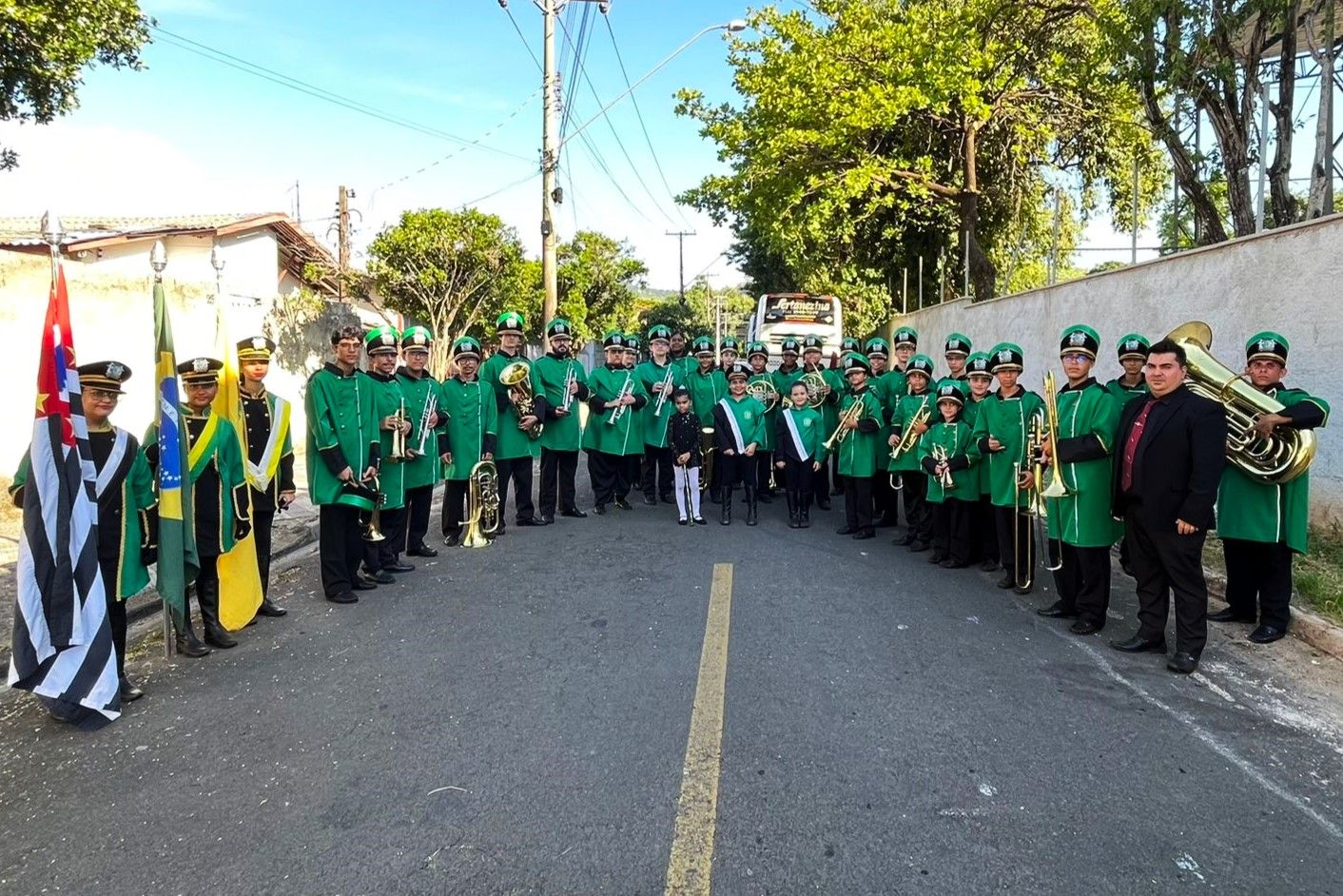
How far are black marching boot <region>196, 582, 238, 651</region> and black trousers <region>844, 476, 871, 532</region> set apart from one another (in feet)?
18.8

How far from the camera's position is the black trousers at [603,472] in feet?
31.5

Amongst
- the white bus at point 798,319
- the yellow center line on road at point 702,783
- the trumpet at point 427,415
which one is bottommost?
the yellow center line on road at point 702,783

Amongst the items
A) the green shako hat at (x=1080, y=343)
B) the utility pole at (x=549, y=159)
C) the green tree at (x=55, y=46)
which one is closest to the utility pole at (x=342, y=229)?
the utility pole at (x=549, y=159)

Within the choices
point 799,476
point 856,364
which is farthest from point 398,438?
point 856,364

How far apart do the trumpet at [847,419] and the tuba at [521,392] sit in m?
3.21

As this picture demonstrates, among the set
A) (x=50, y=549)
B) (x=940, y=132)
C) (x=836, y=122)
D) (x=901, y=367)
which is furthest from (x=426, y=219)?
(x=50, y=549)

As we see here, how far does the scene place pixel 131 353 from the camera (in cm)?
1018

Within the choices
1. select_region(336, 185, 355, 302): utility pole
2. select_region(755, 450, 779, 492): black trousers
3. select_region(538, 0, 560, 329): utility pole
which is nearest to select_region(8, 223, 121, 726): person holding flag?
select_region(755, 450, 779, 492): black trousers

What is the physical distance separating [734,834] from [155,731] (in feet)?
9.20

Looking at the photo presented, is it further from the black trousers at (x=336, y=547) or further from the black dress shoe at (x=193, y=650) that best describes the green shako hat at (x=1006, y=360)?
the black dress shoe at (x=193, y=650)

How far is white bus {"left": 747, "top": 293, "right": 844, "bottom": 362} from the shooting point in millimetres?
20391

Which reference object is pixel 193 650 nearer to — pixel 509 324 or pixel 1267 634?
pixel 509 324

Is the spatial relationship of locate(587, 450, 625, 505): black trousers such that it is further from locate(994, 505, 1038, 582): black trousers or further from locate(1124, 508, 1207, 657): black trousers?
locate(1124, 508, 1207, 657): black trousers

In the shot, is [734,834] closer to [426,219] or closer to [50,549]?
[50,549]
